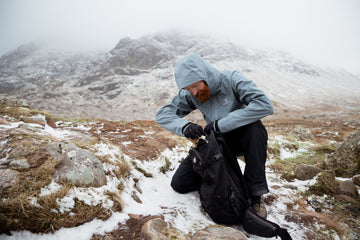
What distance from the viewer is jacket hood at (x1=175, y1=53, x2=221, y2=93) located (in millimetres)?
2498

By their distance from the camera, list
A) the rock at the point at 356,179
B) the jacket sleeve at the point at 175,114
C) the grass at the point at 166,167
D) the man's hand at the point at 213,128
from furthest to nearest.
Answer: the grass at the point at 166,167, the rock at the point at 356,179, the jacket sleeve at the point at 175,114, the man's hand at the point at 213,128

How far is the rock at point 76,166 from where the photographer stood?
6.90ft

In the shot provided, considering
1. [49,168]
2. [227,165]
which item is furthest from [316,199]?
[49,168]

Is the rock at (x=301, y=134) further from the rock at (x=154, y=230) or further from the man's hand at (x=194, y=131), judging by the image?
the rock at (x=154, y=230)

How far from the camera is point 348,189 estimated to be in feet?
10.6

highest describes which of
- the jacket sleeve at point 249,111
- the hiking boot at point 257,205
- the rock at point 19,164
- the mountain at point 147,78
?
the jacket sleeve at point 249,111

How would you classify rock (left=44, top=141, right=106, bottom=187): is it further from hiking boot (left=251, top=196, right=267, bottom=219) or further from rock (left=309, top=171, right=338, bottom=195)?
rock (left=309, top=171, right=338, bottom=195)

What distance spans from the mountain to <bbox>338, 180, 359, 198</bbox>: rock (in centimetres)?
3498

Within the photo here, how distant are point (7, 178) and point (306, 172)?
503cm

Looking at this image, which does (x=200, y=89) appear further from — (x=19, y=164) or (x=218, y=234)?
(x=19, y=164)

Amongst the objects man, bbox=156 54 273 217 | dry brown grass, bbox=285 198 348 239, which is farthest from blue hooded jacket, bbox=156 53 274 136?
dry brown grass, bbox=285 198 348 239

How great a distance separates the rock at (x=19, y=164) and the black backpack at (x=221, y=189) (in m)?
2.03

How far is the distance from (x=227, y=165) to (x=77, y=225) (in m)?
1.86

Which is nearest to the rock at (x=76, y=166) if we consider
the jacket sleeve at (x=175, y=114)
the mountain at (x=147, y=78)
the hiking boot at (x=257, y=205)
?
the jacket sleeve at (x=175, y=114)
